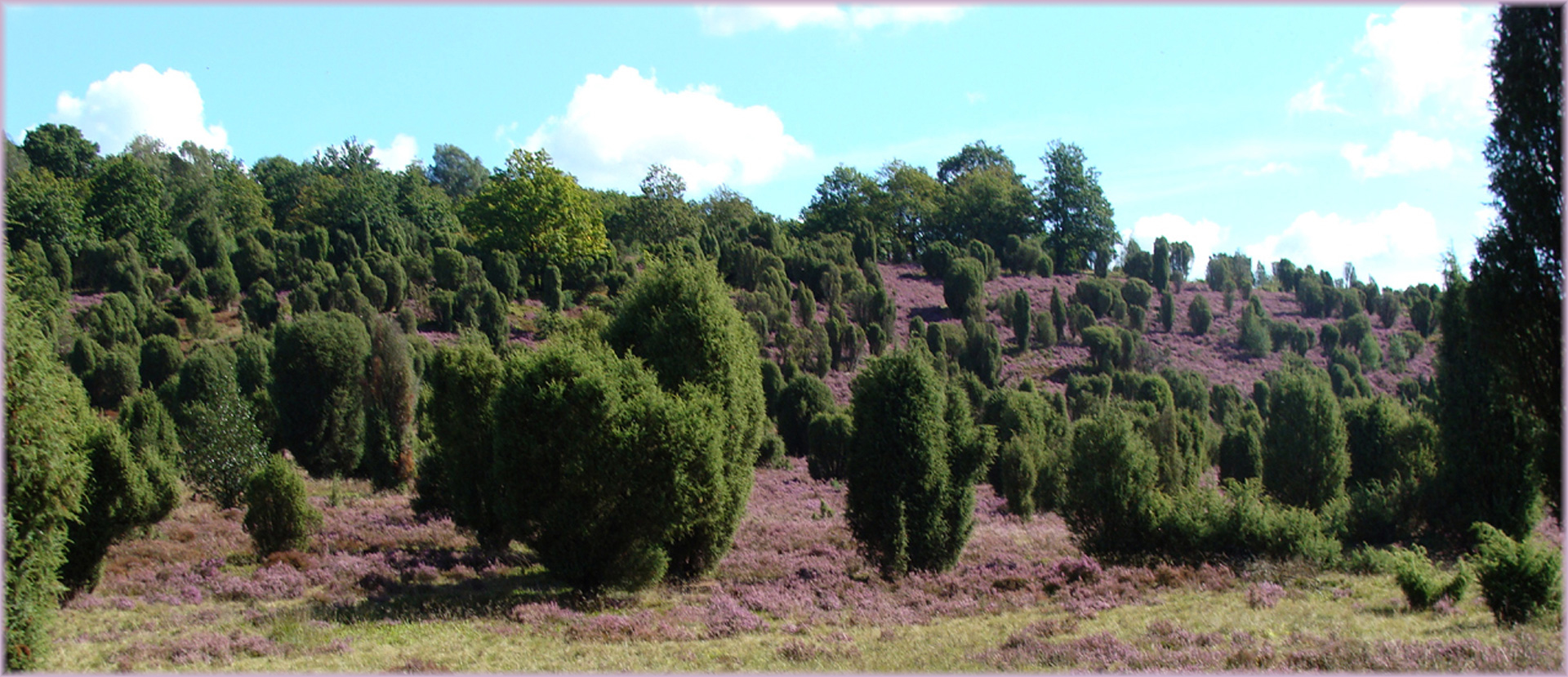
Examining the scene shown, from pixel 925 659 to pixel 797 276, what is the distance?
56450mm

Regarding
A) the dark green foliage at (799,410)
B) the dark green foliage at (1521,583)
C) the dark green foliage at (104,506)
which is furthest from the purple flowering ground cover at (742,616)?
the dark green foliage at (799,410)

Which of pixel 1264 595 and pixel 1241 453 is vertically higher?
pixel 1241 453

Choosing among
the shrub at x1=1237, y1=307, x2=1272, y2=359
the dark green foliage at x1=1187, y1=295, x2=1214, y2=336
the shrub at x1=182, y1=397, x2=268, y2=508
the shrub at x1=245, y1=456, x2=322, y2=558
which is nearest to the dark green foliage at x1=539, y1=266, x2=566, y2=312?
the shrub at x1=182, y1=397, x2=268, y2=508

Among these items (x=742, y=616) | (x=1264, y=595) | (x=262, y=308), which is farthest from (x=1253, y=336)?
(x=742, y=616)

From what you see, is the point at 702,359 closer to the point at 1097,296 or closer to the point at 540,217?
the point at 540,217

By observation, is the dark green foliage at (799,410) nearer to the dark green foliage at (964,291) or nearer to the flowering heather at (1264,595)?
the dark green foliage at (964,291)

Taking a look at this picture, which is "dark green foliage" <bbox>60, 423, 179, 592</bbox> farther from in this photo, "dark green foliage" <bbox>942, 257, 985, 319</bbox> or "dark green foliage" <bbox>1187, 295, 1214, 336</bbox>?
"dark green foliage" <bbox>1187, 295, 1214, 336</bbox>

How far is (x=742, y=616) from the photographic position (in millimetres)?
15367

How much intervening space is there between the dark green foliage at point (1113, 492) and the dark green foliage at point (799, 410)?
22322 millimetres

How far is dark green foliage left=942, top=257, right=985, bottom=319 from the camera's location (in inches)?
2621

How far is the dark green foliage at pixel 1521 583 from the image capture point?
11.8 metres

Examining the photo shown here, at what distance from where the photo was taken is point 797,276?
67438mm

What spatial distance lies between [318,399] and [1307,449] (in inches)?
1311

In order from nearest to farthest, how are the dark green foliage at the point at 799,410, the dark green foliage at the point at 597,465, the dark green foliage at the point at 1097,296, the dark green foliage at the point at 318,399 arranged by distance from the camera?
the dark green foliage at the point at 597,465
the dark green foliage at the point at 318,399
the dark green foliage at the point at 799,410
the dark green foliage at the point at 1097,296
